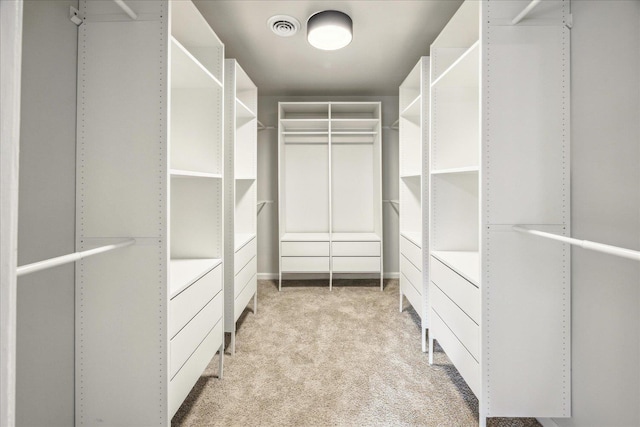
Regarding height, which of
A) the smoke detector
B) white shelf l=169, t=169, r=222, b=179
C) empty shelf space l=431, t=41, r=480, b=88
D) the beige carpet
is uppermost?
the smoke detector

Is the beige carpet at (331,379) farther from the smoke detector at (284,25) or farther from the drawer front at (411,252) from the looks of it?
the smoke detector at (284,25)

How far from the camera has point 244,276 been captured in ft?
9.39

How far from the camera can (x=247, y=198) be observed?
321cm

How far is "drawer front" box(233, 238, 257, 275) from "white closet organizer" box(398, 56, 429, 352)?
139cm

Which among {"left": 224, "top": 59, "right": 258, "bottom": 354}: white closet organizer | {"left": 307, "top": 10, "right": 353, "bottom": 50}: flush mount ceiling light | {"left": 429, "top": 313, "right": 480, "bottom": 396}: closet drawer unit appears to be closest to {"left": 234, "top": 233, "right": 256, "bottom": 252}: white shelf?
{"left": 224, "top": 59, "right": 258, "bottom": 354}: white closet organizer

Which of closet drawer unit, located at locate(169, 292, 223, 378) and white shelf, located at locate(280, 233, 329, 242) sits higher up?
white shelf, located at locate(280, 233, 329, 242)

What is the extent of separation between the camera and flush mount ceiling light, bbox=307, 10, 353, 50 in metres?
2.31

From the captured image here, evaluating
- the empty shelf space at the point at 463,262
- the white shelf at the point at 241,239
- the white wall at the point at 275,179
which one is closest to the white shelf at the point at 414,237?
the empty shelf space at the point at 463,262

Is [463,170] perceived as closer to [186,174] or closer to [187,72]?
[186,174]

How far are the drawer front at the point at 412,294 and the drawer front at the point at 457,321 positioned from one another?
0.28m

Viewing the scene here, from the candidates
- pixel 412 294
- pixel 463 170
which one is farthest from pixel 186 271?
pixel 412 294

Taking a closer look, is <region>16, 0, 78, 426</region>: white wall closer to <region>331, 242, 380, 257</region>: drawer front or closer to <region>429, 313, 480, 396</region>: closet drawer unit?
<region>429, 313, 480, 396</region>: closet drawer unit

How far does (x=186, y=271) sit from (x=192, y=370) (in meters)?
0.51

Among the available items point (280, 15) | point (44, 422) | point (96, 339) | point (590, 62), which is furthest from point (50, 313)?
point (590, 62)
